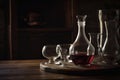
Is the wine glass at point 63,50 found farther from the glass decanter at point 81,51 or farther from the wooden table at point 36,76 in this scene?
the wooden table at point 36,76

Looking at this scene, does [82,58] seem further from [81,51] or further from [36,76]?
[36,76]

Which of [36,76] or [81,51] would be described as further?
[81,51]

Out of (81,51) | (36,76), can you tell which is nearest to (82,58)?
(81,51)

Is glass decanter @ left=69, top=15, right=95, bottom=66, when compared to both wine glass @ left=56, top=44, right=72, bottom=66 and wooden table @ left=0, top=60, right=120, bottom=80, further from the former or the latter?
wooden table @ left=0, top=60, right=120, bottom=80

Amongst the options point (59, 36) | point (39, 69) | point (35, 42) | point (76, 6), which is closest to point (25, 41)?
point (35, 42)

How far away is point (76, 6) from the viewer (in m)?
3.58

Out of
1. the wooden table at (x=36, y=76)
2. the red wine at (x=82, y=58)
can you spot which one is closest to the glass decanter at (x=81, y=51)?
the red wine at (x=82, y=58)

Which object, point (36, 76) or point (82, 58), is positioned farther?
point (82, 58)

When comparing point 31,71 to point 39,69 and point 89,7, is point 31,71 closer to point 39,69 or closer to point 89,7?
point 39,69

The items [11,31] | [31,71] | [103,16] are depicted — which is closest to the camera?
[31,71]

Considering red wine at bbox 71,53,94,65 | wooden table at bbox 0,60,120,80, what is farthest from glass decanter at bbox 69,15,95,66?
wooden table at bbox 0,60,120,80

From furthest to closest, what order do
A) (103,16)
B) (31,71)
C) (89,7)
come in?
(89,7) < (103,16) < (31,71)

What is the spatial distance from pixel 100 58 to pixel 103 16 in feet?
0.75

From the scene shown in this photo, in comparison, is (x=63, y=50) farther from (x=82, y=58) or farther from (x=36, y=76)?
(x=36, y=76)
